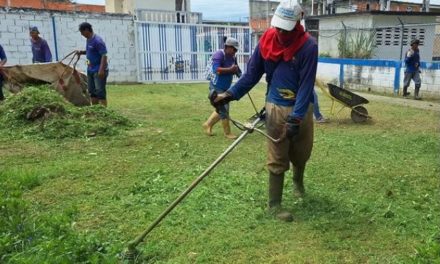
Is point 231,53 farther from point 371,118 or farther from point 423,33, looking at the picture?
point 423,33

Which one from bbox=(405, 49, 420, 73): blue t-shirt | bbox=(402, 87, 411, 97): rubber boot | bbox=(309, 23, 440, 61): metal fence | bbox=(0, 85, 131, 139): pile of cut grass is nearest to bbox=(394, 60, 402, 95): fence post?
bbox=(402, 87, 411, 97): rubber boot

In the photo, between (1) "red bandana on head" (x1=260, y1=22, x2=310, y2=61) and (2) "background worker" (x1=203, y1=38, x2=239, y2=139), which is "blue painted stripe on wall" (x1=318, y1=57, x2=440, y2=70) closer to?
(2) "background worker" (x1=203, y1=38, x2=239, y2=139)

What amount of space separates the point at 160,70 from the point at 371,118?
9.63m

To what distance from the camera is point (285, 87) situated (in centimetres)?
370

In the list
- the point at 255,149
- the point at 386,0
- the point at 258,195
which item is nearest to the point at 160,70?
the point at 255,149

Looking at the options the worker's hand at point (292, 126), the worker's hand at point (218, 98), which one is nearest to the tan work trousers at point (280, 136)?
the worker's hand at point (292, 126)

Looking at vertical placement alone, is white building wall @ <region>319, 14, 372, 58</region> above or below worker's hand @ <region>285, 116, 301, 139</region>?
above

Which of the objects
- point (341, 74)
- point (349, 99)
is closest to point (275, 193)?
point (349, 99)

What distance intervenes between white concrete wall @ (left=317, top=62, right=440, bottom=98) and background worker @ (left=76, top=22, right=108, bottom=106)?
365 inches

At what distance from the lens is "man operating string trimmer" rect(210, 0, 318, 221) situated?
349cm

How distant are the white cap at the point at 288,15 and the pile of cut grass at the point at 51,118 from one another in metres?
4.33

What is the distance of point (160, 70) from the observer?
16516mm

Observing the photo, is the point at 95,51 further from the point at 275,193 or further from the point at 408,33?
the point at 408,33

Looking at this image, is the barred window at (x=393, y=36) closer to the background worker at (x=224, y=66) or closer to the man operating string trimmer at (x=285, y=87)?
the background worker at (x=224, y=66)
